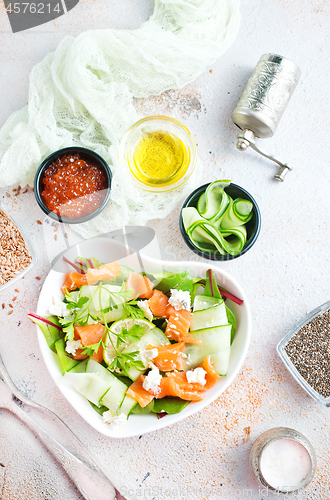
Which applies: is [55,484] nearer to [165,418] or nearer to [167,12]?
[165,418]

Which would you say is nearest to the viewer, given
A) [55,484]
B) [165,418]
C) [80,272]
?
[165,418]

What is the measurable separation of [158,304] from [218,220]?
46 centimetres

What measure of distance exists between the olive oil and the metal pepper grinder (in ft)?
0.94

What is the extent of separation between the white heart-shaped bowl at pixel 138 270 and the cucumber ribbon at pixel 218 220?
13 centimetres

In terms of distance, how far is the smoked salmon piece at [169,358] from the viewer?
1434 mm

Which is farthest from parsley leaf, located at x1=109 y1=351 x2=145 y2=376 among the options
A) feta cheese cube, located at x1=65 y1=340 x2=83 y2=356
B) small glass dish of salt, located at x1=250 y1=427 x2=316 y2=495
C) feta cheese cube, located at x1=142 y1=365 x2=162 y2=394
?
small glass dish of salt, located at x1=250 y1=427 x2=316 y2=495

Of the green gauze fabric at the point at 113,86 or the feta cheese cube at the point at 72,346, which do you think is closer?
the feta cheese cube at the point at 72,346

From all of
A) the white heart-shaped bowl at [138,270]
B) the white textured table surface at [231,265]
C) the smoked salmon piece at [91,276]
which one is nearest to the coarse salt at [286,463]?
the white textured table surface at [231,265]

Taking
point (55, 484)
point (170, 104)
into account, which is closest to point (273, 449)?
point (55, 484)

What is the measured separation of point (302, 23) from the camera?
183cm

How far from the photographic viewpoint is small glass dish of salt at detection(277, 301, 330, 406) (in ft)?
5.56

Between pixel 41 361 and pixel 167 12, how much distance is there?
1.80m

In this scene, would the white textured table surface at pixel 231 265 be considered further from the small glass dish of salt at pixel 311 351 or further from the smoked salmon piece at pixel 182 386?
the smoked salmon piece at pixel 182 386

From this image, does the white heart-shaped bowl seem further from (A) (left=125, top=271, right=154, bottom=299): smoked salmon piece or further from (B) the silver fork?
(B) the silver fork
